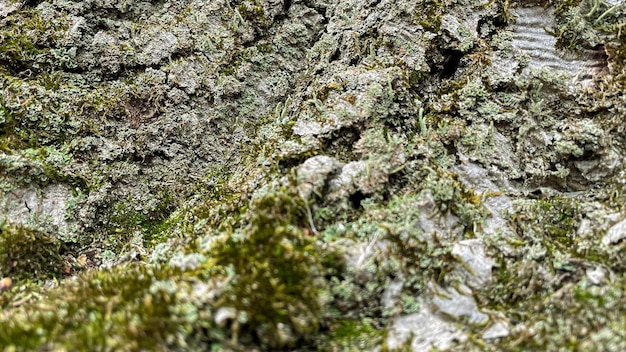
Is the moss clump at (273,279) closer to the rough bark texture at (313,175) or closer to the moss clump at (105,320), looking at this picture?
the rough bark texture at (313,175)

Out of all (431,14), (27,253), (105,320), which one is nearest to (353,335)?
(105,320)

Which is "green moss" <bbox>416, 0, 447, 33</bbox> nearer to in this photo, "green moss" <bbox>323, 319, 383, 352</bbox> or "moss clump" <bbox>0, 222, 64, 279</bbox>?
"green moss" <bbox>323, 319, 383, 352</bbox>

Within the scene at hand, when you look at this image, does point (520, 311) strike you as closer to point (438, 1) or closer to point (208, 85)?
point (438, 1)

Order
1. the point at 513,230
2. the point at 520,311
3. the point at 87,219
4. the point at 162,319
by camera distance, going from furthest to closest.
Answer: the point at 87,219
the point at 513,230
the point at 520,311
the point at 162,319

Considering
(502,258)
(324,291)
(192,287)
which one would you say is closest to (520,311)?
(502,258)

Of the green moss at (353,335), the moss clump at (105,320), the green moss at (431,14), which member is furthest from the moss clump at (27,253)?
the green moss at (431,14)

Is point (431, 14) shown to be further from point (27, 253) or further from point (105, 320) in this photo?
point (27, 253)

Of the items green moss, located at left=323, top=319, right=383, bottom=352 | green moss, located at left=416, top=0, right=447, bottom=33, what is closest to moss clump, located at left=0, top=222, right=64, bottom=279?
green moss, located at left=323, top=319, right=383, bottom=352
